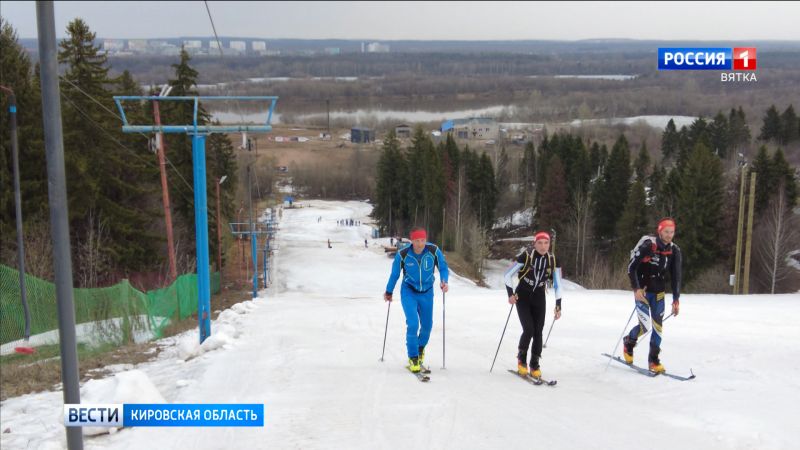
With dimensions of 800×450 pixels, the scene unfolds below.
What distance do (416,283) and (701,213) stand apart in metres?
43.8

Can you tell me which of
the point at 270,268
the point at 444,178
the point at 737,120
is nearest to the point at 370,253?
the point at 270,268

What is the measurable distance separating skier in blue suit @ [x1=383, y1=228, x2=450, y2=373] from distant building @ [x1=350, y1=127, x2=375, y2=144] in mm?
114843

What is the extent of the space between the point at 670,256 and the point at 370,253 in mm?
44724

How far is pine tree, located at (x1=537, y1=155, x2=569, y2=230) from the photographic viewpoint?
203ft

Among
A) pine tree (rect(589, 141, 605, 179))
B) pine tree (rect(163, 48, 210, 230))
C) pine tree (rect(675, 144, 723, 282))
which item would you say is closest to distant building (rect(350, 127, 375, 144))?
pine tree (rect(589, 141, 605, 179))

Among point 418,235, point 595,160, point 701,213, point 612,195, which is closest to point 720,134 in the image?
point 612,195

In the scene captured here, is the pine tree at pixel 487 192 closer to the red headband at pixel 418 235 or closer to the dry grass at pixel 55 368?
the dry grass at pixel 55 368

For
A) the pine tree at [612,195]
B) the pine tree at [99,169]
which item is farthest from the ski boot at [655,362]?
the pine tree at [612,195]

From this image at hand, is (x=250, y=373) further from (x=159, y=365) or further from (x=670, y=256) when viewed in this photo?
(x=670, y=256)

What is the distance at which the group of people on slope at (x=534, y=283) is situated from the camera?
7.75m

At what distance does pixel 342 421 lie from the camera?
21.1 ft

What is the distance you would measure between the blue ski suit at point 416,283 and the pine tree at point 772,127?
57585 mm

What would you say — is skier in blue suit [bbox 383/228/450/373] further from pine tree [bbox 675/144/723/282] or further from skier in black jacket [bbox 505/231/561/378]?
pine tree [bbox 675/144/723/282]

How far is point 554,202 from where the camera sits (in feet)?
204
